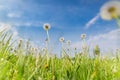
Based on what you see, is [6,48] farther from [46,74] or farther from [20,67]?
[20,67]

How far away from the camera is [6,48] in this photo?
11.8ft

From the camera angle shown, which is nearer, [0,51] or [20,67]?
[20,67]

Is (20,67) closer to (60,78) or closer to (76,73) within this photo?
(60,78)

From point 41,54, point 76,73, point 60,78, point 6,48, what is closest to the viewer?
point 60,78

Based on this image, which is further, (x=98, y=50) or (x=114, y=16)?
(x=98, y=50)

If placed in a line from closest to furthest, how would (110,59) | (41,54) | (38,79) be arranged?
(38,79) < (41,54) < (110,59)

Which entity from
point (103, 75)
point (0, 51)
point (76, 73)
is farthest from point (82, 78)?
point (0, 51)

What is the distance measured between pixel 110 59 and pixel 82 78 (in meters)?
1.53

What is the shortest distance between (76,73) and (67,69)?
17 cm

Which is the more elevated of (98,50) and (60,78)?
(98,50)

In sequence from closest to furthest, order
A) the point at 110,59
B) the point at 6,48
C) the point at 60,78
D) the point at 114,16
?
the point at 114,16, the point at 60,78, the point at 6,48, the point at 110,59

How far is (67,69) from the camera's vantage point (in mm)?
3256

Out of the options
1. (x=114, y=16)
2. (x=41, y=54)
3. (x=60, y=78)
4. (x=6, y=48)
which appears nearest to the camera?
(x=114, y=16)

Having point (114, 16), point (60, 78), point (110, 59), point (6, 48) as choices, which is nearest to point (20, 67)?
point (60, 78)
